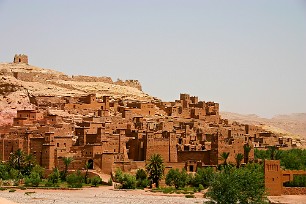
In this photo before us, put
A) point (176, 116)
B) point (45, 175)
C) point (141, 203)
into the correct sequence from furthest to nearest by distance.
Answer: point (176, 116)
point (45, 175)
point (141, 203)

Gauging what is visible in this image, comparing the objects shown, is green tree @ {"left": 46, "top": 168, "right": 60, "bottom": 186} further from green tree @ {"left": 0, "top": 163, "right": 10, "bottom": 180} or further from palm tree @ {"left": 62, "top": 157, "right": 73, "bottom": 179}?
green tree @ {"left": 0, "top": 163, "right": 10, "bottom": 180}

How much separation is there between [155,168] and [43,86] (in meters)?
18.4

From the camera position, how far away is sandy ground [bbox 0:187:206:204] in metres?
34.3

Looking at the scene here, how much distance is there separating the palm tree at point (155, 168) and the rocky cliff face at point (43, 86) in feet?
35.8

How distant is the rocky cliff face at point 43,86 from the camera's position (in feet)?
162

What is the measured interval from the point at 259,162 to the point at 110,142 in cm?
944

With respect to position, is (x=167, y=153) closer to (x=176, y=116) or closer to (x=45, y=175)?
(x=45, y=175)

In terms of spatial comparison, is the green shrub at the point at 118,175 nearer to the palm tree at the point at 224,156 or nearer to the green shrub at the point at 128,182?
the green shrub at the point at 128,182

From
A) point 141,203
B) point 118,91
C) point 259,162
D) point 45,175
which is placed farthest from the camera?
point 118,91

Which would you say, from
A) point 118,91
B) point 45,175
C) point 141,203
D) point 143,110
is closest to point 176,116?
point 143,110

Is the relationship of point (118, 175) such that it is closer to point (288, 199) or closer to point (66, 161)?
point (66, 161)

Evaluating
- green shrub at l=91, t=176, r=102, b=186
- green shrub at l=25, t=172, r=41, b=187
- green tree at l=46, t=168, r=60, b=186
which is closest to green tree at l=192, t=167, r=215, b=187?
green shrub at l=91, t=176, r=102, b=186

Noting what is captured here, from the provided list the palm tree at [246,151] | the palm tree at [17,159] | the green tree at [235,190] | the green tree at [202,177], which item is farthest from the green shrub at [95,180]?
the palm tree at [246,151]

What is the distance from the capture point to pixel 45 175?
39.8m
